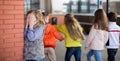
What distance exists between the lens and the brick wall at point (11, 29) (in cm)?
384

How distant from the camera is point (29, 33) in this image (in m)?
4.05

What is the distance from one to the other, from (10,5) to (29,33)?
53cm

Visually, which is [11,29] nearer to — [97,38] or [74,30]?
[74,30]

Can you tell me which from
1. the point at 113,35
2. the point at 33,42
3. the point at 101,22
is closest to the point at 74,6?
the point at 113,35

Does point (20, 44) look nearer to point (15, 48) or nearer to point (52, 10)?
point (15, 48)

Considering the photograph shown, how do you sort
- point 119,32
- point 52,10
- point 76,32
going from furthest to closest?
point 52,10
point 119,32
point 76,32

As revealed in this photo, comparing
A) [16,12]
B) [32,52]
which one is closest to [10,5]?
[16,12]

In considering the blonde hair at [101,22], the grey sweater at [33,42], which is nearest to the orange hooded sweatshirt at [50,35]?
the blonde hair at [101,22]

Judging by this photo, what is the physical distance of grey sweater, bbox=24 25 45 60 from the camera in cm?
405

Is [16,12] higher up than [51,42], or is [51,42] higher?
[16,12]

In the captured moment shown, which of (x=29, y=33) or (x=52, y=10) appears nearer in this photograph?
(x=29, y=33)

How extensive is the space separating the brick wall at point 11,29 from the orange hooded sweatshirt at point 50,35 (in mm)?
1952

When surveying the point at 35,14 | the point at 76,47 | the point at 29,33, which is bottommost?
the point at 76,47

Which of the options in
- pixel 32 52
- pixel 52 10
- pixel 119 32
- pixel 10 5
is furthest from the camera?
pixel 52 10
